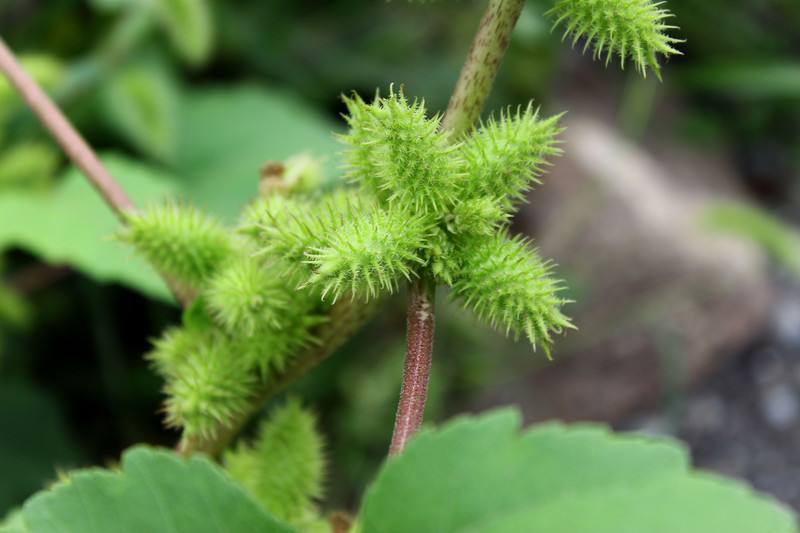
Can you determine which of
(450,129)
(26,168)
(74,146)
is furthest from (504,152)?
(26,168)

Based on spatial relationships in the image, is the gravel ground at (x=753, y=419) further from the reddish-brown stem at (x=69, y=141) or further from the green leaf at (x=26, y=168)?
the reddish-brown stem at (x=69, y=141)

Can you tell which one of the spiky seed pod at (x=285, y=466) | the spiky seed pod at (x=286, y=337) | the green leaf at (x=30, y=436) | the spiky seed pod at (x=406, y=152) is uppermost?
the spiky seed pod at (x=406, y=152)

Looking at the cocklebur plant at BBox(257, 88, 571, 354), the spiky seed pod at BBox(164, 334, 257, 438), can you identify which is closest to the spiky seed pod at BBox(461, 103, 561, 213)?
the cocklebur plant at BBox(257, 88, 571, 354)

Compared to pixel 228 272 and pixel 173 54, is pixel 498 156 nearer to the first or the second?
pixel 228 272

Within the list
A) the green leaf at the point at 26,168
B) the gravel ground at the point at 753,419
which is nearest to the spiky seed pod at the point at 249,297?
the green leaf at the point at 26,168

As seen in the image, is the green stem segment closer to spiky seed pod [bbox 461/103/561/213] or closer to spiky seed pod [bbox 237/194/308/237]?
spiky seed pod [bbox 461/103/561/213]

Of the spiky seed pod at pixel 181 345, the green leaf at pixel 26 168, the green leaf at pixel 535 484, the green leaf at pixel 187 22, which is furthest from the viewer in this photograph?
the green leaf at pixel 26 168

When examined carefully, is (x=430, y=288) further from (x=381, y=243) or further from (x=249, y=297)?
(x=249, y=297)
